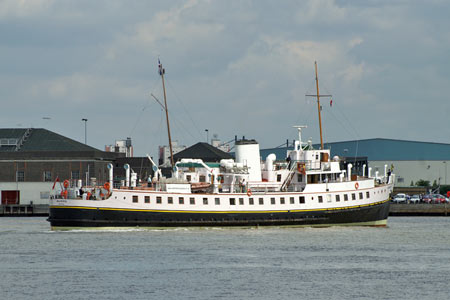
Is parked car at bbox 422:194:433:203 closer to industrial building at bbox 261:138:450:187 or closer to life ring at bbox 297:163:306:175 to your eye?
industrial building at bbox 261:138:450:187

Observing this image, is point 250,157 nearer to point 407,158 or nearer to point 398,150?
point 407,158

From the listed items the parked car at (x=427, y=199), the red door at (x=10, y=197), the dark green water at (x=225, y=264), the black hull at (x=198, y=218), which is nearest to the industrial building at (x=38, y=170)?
the red door at (x=10, y=197)

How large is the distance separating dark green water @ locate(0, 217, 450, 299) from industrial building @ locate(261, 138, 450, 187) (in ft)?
242

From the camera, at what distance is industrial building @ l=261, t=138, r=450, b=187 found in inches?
5497

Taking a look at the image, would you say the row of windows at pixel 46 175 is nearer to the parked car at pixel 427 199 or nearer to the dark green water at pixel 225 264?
the parked car at pixel 427 199

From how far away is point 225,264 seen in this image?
4753 centimetres

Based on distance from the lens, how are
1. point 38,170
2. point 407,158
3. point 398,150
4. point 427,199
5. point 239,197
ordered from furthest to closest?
point 398,150, point 407,158, point 38,170, point 427,199, point 239,197

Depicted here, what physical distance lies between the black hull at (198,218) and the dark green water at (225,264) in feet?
2.54

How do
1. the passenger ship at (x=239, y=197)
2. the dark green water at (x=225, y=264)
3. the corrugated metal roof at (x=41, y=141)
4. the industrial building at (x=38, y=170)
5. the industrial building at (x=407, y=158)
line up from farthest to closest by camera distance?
the industrial building at (x=407, y=158) → the corrugated metal roof at (x=41, y=141) → the industrial building at (x=38, y=170) → the passenger ship at (x=239, y=197) → the dark green water at (x=225, y=264)

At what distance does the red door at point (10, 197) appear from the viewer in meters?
109

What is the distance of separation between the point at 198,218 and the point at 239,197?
3455mm

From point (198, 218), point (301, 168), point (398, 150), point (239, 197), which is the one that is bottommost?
point (198, 218)

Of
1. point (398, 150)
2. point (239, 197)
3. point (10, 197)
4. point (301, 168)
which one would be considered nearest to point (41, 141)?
point (10, 197)

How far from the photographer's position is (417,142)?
481 feet
